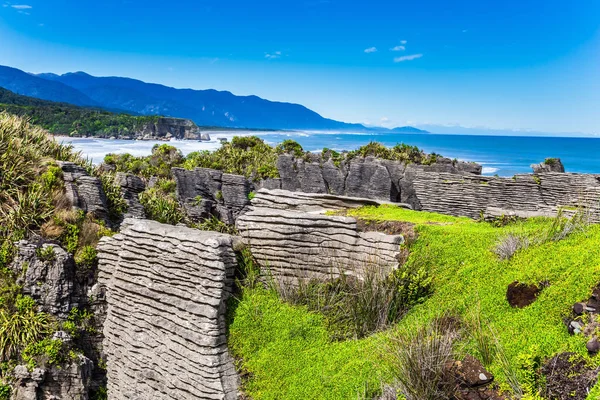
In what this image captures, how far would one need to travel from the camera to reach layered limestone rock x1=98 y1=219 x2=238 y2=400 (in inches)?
254

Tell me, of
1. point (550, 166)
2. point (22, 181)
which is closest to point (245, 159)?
point (550, 166)

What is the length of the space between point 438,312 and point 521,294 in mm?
1101

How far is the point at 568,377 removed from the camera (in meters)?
4.13

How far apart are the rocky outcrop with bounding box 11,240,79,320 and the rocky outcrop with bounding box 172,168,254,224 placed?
14.4 m

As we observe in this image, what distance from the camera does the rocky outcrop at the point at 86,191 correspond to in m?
10.4

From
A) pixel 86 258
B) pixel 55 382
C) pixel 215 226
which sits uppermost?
pixel 86 258

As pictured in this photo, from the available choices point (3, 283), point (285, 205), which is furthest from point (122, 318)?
point (285, 205)

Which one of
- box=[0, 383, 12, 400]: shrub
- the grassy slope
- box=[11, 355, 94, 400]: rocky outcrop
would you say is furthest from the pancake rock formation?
box=[0, 383, 12, 400]: shrub

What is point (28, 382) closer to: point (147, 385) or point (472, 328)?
point (147, 385)

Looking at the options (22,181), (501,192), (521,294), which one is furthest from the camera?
(501,192)

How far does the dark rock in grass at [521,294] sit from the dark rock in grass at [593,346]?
1232 millimetres

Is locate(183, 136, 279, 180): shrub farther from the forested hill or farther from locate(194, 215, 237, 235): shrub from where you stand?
the forested hill

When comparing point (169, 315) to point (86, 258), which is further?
point (86, 258)

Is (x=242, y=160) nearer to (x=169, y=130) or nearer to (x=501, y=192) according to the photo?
(x=501, y=192)
